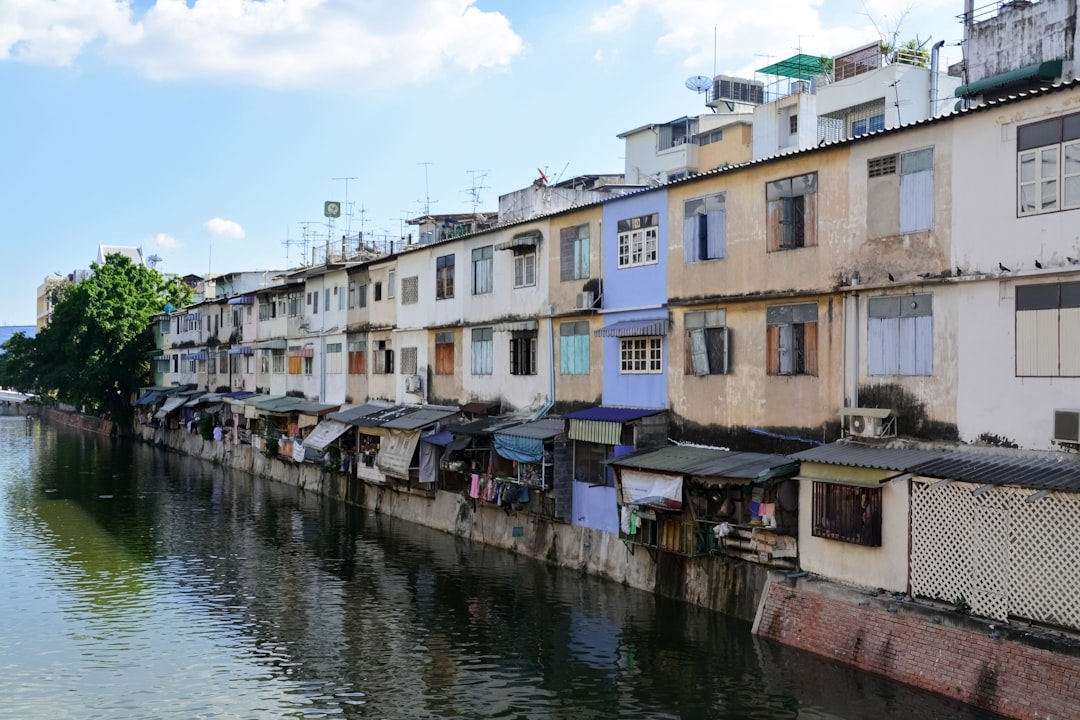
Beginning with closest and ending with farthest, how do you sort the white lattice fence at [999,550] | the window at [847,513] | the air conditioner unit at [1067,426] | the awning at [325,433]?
1. the white lattice fence at [999,550]
2. the air conditioner unit at [1067,426]
3. the window at [847,513]
4. the awning at [325,433]

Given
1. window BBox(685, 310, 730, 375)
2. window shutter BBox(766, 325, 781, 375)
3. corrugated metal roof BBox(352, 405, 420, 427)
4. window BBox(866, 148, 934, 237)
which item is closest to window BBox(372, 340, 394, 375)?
corrugated metal roof BBox(352, 405, 420, 427)

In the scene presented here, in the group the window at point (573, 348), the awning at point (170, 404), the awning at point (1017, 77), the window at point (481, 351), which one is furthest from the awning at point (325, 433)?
the awning at point (1017, 77)

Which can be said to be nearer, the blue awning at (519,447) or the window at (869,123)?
the blue awning at (519,447)

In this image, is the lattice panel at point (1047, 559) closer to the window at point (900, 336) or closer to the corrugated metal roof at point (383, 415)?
the window at point (900, 336)

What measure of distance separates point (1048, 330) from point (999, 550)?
388cm

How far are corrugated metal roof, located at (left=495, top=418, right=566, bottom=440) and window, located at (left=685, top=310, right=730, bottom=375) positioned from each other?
15.6ft

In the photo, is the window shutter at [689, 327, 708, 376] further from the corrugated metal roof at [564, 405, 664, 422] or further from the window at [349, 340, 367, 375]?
the window at [349, 340, 367, 375]

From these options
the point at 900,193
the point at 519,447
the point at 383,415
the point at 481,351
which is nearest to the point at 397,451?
the point at 383,415

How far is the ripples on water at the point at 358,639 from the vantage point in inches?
702

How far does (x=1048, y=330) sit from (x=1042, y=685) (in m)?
5.90

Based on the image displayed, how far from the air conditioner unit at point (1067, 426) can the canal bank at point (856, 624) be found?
3.20 metres

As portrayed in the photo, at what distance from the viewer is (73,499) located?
143 feet

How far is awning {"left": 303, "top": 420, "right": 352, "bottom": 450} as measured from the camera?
39969 millimetres

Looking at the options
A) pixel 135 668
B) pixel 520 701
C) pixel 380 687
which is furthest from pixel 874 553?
pixel 135 668
